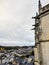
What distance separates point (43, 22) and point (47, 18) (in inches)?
33.0

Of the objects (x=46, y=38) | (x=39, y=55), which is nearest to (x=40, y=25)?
(x=46, y=38)

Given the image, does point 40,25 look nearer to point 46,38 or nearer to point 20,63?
point 46,38

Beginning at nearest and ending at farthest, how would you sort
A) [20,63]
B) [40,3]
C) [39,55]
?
[39,55] → [40,3] → [20,63]

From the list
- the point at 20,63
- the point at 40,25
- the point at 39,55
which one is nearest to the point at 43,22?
the point at 40,25

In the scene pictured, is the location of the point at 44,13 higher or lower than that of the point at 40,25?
higher

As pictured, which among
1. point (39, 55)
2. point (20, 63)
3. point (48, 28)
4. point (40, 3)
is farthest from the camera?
point (20, 63)

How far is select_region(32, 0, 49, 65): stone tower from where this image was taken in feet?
59.4

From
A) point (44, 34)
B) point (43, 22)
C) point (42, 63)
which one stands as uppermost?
point (43, 22)

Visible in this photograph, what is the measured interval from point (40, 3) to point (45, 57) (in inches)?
266

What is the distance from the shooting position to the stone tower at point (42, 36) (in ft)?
59.4

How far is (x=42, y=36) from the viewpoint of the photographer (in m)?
18.7

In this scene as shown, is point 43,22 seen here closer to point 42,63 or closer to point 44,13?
point 44,13

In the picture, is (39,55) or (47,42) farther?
(39,55)

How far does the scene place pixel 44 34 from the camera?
18.4 metres
